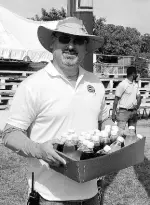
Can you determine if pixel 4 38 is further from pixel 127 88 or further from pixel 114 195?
pixel 114 195

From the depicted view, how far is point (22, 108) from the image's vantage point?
2.30 meters

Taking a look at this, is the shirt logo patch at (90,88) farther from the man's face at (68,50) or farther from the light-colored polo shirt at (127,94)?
the light-colored polo shirt at (127,94)

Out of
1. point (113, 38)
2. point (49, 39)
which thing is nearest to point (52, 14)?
point (113, 38)

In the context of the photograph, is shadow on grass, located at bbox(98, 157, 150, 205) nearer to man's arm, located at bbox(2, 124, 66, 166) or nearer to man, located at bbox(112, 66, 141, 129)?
man, located at bbox(112, 66, 141, 129)

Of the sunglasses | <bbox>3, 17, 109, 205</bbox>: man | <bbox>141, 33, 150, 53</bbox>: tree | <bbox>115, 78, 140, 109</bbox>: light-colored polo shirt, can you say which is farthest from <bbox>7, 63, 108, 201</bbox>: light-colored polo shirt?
<bbox>141, 33, 150, 53</bbox>: tree

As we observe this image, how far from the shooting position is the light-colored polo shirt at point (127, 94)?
7.88 metres

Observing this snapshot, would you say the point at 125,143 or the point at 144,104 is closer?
the point at 125,143

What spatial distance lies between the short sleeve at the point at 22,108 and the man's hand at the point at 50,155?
0.82 ft

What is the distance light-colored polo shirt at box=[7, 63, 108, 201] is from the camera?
91.1 inches

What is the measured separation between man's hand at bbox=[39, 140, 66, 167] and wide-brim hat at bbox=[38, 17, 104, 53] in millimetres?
696

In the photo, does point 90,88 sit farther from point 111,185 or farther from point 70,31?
point 111,185

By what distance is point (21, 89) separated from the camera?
233cm

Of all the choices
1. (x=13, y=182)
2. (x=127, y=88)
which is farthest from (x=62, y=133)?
(x=127, y=88)

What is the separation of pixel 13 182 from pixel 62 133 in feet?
11.8
